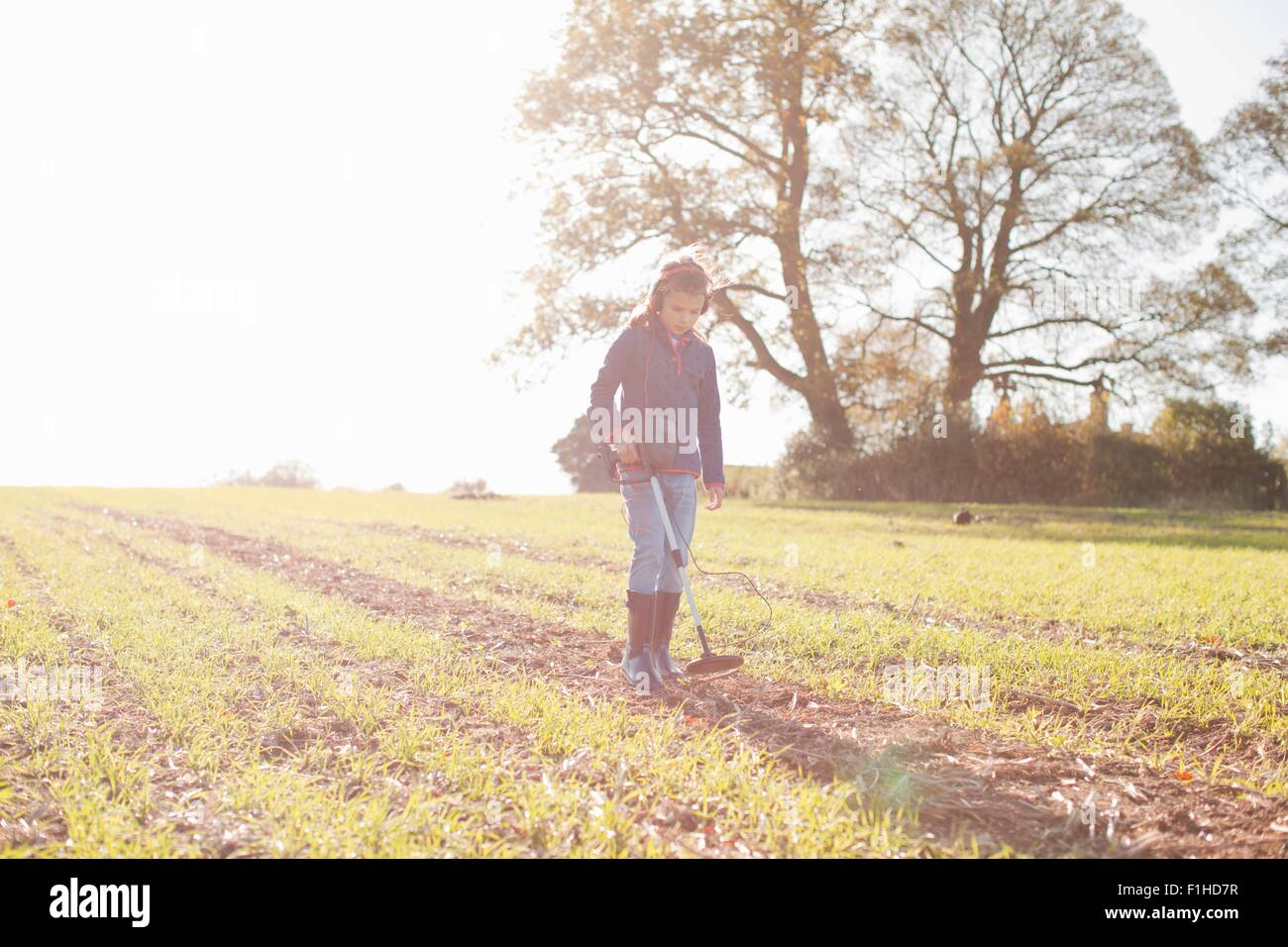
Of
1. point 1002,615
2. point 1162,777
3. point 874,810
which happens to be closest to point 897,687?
point 1162,777

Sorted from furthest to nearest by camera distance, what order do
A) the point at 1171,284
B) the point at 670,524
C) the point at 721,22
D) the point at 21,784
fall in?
the point at 1171,284 → the point at 721,22 → the point at 670,524 → the point at 21,784

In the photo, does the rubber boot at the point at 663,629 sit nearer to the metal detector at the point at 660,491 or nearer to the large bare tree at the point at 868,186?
the metal detector at the point at 660,491

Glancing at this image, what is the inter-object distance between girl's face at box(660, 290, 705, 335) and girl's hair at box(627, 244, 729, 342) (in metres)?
0.03

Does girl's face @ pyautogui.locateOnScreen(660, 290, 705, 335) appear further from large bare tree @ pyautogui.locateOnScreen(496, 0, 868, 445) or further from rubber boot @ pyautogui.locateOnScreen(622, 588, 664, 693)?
large bare tree @ pyautogui.locateOnScreen(496, 0, 868, 445)

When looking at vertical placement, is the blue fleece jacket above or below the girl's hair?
below

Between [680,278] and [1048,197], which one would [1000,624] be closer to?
[680,278]

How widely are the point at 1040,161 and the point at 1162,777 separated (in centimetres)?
2576

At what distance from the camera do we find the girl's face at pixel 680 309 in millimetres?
4875

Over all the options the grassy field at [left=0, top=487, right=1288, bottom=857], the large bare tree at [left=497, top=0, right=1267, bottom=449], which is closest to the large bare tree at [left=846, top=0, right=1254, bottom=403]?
the large bare tree at [left=497, top=0, right=1267, bottom=449]

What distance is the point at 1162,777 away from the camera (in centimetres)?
351

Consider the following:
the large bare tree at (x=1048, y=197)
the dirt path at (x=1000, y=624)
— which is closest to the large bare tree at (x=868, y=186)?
the large bare tree at (x=1048, y=197)

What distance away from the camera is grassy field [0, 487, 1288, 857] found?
2.93 m
